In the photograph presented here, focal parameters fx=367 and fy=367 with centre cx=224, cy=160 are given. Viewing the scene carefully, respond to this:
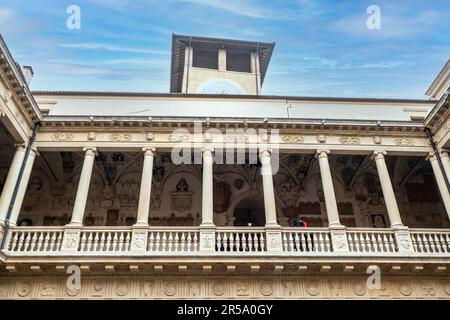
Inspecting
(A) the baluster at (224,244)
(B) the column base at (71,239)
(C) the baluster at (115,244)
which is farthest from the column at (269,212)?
(B) the column base at (71,239)

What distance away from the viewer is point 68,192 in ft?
45.7

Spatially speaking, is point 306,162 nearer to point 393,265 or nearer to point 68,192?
point 393,265

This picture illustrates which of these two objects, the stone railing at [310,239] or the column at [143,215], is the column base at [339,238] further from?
the column at [143,215]

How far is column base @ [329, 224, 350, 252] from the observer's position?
1017 centimetres

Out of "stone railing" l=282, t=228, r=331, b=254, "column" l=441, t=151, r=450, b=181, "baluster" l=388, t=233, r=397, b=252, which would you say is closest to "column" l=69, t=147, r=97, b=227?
"stone railing" l=282, t=228, r=331, b=254

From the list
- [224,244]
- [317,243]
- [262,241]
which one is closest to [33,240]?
[224,244]

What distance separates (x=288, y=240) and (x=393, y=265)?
113 inches

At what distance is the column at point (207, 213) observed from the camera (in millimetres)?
10055

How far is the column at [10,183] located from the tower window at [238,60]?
11.1m

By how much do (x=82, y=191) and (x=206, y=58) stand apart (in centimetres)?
1079

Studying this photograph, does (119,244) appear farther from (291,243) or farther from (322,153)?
(322,153)

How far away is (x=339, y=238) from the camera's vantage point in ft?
34.0
